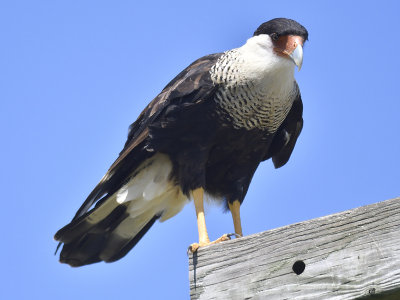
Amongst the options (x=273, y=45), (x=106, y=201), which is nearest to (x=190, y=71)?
(x=273, y=45)

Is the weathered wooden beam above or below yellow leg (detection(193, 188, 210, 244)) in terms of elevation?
below

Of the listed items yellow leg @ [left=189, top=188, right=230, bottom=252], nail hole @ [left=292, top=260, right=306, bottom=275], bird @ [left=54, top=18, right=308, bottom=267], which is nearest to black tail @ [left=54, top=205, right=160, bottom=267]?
bird @ [left=54, top=18, right=308, bottom=267]

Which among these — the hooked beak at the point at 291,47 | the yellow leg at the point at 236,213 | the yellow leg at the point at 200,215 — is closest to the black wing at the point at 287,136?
the hooked beak at the point at 291,47

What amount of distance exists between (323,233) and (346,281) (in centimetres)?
18

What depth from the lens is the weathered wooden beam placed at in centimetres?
205

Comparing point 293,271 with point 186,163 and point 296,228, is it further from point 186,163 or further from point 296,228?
point 186,163

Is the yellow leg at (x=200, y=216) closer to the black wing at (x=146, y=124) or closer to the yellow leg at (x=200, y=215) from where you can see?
the yellow leg at (x=200, y=215)

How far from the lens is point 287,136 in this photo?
5105mm

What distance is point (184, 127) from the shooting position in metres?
4.47

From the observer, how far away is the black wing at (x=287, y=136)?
4.99 meters

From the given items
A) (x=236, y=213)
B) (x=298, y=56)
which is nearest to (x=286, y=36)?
(x=298, y=56)

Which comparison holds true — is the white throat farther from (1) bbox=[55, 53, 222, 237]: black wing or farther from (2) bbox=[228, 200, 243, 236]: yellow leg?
(2) bbox=[228, 200, 243, 236]: yellow leg

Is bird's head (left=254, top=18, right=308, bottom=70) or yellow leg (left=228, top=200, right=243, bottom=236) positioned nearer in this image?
bird's head (left=254, top=18, right=308, bottom=70)

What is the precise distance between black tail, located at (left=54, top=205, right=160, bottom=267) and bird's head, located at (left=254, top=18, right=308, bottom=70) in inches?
59.2
